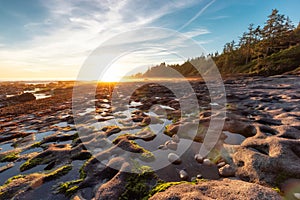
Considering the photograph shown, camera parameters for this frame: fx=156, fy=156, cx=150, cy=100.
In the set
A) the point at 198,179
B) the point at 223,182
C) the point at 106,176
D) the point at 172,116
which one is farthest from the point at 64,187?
the point at 172,116

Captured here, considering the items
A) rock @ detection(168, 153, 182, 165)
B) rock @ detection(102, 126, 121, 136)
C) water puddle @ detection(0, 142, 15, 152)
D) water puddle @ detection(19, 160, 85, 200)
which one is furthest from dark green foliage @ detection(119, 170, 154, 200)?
water puddle @ detection(0, 142, 15, 152)

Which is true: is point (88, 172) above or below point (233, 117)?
below

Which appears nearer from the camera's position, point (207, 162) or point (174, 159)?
point (207, 162)

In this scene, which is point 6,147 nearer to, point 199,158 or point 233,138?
point 199,158

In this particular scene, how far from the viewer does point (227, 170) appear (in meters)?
5.51

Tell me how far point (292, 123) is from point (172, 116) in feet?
25.8

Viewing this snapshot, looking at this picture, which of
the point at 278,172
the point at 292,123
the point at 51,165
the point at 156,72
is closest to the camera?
the point at 278,172

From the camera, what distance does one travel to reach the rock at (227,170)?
542cm

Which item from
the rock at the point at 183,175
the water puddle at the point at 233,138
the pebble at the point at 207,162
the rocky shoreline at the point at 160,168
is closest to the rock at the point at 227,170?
Answer: the rocky shoreline at the point at 160,168

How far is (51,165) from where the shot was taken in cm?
672

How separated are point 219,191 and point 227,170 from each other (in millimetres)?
1493

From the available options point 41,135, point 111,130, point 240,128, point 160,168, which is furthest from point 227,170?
point 41,135

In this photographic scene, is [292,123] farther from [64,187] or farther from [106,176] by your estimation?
[64,187]

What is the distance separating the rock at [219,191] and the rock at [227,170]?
1.94 feet
